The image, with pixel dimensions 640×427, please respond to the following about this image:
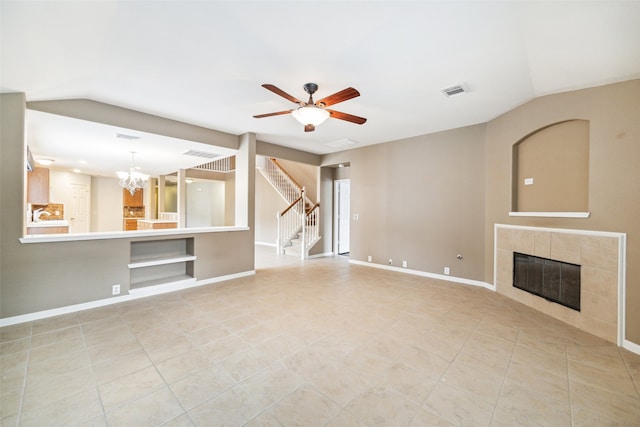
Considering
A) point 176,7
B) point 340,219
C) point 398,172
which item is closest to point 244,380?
point 176,7

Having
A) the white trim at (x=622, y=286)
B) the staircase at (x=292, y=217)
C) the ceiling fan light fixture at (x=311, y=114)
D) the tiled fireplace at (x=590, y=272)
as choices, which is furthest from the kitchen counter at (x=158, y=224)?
the white trim at (x=622, y=286)

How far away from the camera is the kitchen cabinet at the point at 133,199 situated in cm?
1038

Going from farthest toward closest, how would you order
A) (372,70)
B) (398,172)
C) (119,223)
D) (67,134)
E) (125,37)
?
(119,223), (398,172), (67,134), (372,70), (125,37)

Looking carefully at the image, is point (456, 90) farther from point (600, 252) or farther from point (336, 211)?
point (336, 211)

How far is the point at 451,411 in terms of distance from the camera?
5.59ft

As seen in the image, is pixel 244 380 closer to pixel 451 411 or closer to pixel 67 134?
pixel 451 411

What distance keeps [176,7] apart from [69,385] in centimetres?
303

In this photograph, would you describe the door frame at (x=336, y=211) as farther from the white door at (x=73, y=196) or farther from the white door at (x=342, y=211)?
the white door at (x=73, y=196)

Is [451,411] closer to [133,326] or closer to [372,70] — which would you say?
[372,70]

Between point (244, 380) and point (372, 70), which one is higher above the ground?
point (372, 70)

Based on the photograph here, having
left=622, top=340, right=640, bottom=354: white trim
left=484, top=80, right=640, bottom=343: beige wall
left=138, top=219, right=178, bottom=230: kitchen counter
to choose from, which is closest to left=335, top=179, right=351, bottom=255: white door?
left=484, top=80, right=640, bottom=343: beige wall

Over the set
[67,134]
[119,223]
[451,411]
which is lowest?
[451,411]

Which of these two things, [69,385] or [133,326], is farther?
[133,326]

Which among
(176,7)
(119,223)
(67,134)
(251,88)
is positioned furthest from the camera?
(119,223)
